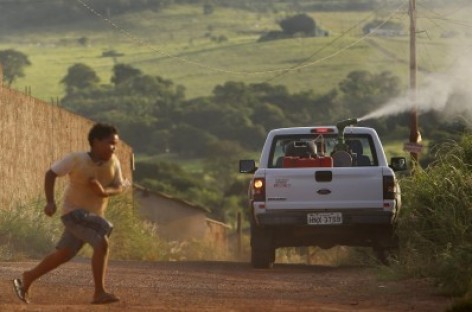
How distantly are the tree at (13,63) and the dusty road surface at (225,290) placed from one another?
107446 millimetres

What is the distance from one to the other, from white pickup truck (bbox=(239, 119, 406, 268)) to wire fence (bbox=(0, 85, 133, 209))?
8.33 meters

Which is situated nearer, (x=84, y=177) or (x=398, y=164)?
(x=84, y=177)

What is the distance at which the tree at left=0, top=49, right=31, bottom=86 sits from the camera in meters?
132

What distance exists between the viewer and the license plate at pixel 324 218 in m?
23.1

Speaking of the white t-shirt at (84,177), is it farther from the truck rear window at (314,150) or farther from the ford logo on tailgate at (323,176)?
the truck rear window at (314,150)

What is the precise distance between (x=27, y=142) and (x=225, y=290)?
14159mm

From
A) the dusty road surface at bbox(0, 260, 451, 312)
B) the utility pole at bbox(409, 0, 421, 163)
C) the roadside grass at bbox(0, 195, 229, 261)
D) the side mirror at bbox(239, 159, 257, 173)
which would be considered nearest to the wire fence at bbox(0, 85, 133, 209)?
the roadside grass at bbox(0, 195, 229, 261)

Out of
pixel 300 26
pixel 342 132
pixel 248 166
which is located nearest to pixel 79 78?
pixel 300 26

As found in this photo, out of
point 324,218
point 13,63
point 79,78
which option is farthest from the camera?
point 79,78

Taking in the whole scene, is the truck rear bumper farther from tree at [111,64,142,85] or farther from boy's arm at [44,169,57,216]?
tree at [111,64,142,85]

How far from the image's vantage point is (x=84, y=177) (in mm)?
15750

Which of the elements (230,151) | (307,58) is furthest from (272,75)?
(230,151)

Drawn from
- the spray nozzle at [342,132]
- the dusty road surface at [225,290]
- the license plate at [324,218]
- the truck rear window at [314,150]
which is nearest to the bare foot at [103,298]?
the dusty road surface at [225,290]

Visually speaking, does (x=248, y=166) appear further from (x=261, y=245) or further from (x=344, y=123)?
(x=344, y=123)
